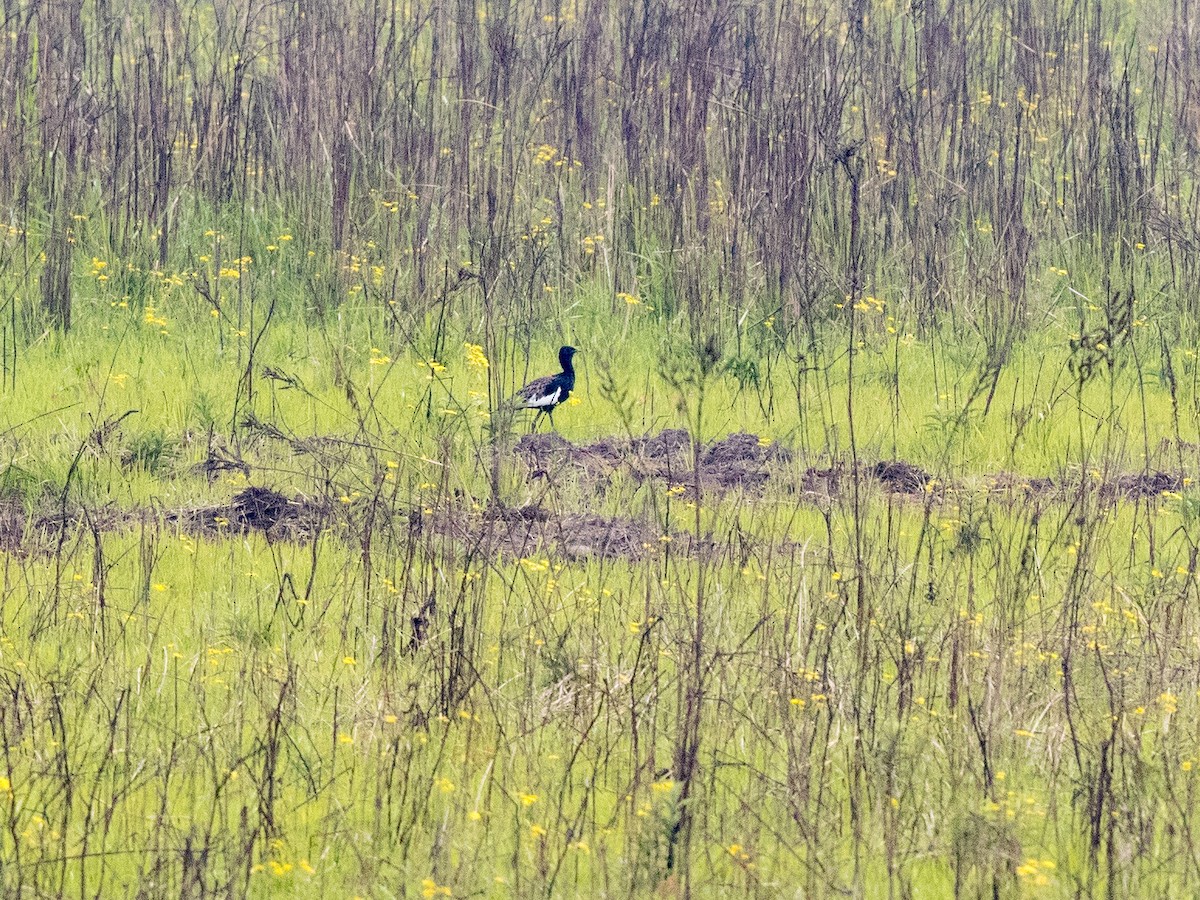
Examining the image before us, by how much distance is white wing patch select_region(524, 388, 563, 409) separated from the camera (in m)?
6.12

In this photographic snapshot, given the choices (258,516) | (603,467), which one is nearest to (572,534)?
(603,467)

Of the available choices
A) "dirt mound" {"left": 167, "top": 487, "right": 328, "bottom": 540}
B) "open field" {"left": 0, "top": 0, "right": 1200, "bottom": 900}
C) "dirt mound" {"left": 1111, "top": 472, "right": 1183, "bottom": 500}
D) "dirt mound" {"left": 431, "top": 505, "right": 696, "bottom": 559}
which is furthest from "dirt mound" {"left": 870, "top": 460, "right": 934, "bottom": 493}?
"dirt mound" {"left": 167, "top": 487, "right": 328, "bottom": 540}

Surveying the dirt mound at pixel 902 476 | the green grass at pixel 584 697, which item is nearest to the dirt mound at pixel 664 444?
the green grass at pixel 584 697

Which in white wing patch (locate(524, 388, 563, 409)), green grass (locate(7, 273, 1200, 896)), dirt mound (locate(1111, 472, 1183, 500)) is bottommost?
green grass (locate(7, 273, 1200, 896))

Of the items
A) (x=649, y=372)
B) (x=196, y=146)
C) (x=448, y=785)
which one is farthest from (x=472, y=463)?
(x=196, y=146)

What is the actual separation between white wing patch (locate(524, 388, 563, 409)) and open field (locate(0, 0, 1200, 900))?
0.44 feet

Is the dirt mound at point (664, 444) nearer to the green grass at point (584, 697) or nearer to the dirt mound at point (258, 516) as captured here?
the green grass at point (584, 697)

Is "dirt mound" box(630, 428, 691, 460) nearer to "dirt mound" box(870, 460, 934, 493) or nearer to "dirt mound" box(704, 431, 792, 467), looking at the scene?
"dirt mound" box(704, 431, 792, 467)

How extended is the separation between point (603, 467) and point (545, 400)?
26.2 inches

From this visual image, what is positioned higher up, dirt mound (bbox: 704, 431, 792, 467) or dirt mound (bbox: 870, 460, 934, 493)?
dirt mound (bbox: 704, 431, 792, 467)

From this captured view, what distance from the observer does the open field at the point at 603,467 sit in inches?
121

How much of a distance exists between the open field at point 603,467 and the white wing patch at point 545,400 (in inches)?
5.3

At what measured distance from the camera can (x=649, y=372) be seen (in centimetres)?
678

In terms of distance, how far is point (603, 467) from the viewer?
559 cm
